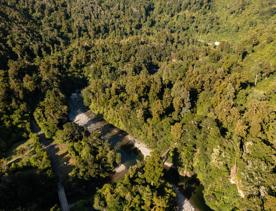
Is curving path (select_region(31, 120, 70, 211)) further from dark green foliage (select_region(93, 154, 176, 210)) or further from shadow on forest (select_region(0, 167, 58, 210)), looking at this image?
dark green foliage (select_region(93, 154, 176, 210))

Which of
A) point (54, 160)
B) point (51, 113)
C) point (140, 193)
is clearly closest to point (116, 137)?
point (54, 160)

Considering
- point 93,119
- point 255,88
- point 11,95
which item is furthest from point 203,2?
point 11,95

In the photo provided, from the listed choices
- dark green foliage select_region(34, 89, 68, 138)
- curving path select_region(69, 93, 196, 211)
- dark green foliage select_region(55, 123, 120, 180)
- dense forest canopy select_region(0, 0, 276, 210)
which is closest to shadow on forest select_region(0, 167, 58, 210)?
dense forest canopy select_region(0, 0, 276, 210)

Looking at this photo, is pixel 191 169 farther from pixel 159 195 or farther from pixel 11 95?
pixel 11 95

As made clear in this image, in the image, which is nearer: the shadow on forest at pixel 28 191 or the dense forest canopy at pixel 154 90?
the shadow on forest at pixel 28 191

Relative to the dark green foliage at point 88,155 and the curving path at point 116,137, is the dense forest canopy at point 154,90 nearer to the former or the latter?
the dark green foliage at point 88,155

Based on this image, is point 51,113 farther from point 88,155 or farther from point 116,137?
point 88,155

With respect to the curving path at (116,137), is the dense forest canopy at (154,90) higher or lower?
higher

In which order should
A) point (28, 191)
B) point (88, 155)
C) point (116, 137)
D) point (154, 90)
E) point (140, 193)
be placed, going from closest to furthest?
point (140, 193)
point (28, 191)
point (88, 155)
point (116, 137)
point (154, 90)

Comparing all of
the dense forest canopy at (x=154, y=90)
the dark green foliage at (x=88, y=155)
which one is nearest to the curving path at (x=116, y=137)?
the dense forest canopy at (x=154, y=90)
